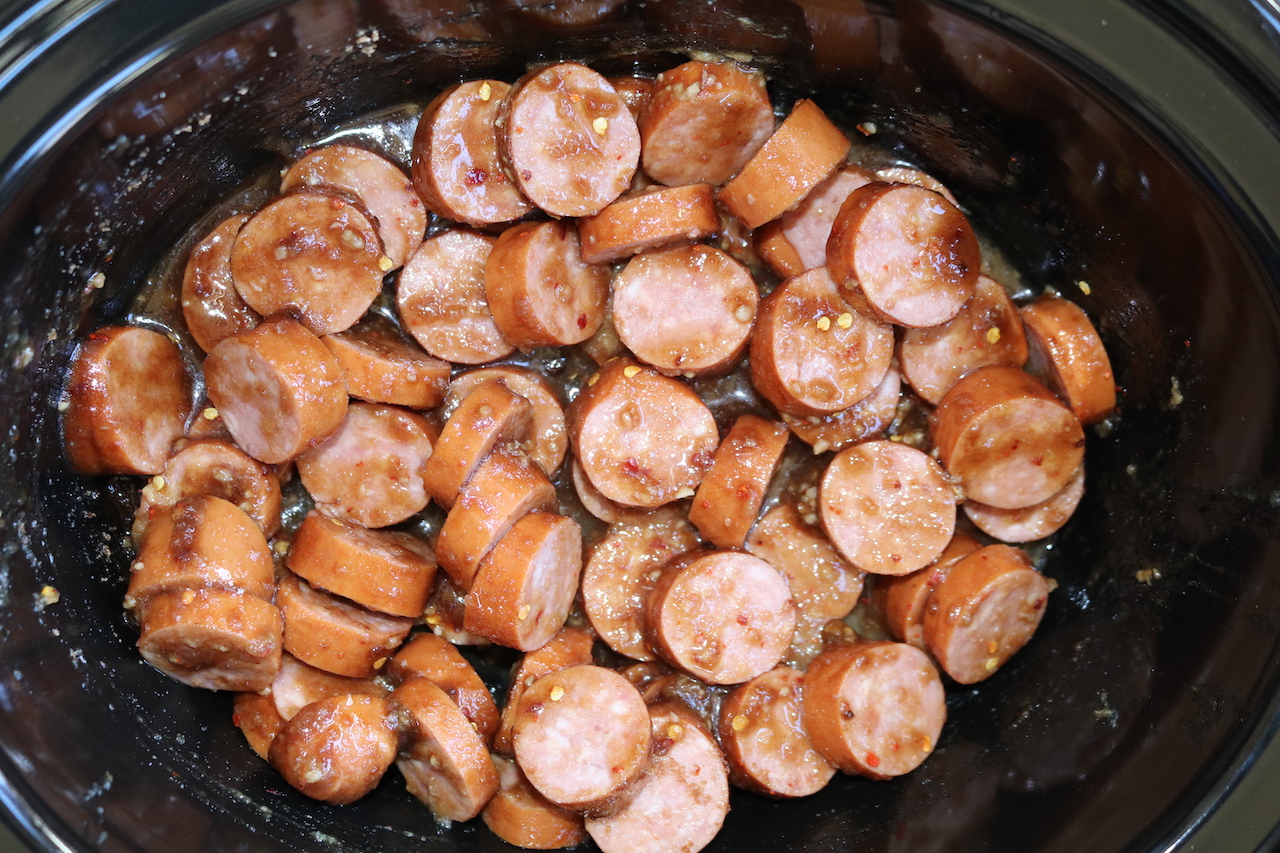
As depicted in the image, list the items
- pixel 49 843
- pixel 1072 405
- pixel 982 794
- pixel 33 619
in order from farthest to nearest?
pixel 1072 405, pixel 982 794, pixel 33 619, pixel 49 843

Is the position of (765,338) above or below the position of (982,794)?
above

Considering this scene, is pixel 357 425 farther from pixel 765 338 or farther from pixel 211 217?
pixel 765 338

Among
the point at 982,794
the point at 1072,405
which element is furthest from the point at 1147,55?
the point at 982,794

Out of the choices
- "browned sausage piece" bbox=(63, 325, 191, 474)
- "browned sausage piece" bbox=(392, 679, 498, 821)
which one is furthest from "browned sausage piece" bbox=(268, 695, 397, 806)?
"browned sausage piece" bbox=(63, 325, 191, 474)

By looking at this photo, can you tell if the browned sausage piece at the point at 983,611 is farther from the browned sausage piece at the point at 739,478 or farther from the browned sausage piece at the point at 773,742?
the browned sausage piece at the point at 739,478

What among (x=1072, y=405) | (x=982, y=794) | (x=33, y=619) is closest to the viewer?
(x=33, y=619)

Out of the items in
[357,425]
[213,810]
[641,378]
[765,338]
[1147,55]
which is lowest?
[213,810]

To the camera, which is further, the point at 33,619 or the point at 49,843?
the point at 33,619

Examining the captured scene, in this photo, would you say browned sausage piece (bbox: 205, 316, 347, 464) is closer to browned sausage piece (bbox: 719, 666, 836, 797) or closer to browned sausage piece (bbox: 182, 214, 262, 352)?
browned sausage piece (bbox: 182, 214, 262, 352)
